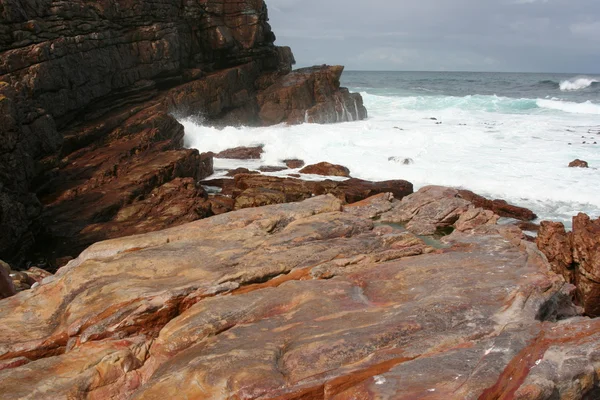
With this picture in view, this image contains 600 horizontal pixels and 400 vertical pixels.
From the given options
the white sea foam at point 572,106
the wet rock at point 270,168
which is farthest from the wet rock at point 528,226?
the white sea foam at point 572,106

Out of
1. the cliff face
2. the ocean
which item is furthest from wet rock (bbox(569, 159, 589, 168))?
the cliff face

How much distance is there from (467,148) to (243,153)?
677 inches

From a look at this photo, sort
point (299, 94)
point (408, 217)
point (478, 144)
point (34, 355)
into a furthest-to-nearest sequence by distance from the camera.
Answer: point (299, 94), point (478, 144), point (408, 217), point (34, 355)

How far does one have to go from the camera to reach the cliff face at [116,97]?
19438 mm

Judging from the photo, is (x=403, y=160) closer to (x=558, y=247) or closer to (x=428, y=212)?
(x=428, y=212)

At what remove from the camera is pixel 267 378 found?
6.23 m

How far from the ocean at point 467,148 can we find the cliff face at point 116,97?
147 inches

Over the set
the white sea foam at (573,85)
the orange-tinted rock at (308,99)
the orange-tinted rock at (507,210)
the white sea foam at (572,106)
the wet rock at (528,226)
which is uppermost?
the white sea foam at (573,85)

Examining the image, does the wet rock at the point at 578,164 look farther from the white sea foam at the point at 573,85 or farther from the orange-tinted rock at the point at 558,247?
the white sea foam at the point at 573,85

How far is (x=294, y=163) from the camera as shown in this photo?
32625 mm

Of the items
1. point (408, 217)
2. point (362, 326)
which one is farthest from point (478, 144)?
point (362, 326)

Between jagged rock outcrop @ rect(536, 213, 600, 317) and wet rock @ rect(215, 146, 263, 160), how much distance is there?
75.7 feet

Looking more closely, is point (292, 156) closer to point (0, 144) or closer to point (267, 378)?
point (0, 144)

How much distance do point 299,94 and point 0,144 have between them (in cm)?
3352
